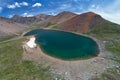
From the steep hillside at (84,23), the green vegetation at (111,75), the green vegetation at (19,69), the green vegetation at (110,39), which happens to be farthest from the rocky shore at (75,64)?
the steep hillside at (84,23)

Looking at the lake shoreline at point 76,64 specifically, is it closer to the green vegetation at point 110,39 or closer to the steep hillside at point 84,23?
the green vegetation at point 110,39

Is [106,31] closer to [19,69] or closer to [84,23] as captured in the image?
[84,23]

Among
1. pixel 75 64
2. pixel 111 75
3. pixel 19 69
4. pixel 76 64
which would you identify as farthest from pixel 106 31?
pixel 19 69

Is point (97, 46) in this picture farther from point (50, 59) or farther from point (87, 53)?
point (50, 59)

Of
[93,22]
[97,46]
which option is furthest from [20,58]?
[93,22]

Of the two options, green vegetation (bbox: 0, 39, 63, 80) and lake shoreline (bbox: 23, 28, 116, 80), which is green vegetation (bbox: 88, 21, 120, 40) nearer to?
lake shoreline (bbox: 23, 28, 116, 80)

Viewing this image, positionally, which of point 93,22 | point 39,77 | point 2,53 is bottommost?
point 39,77
